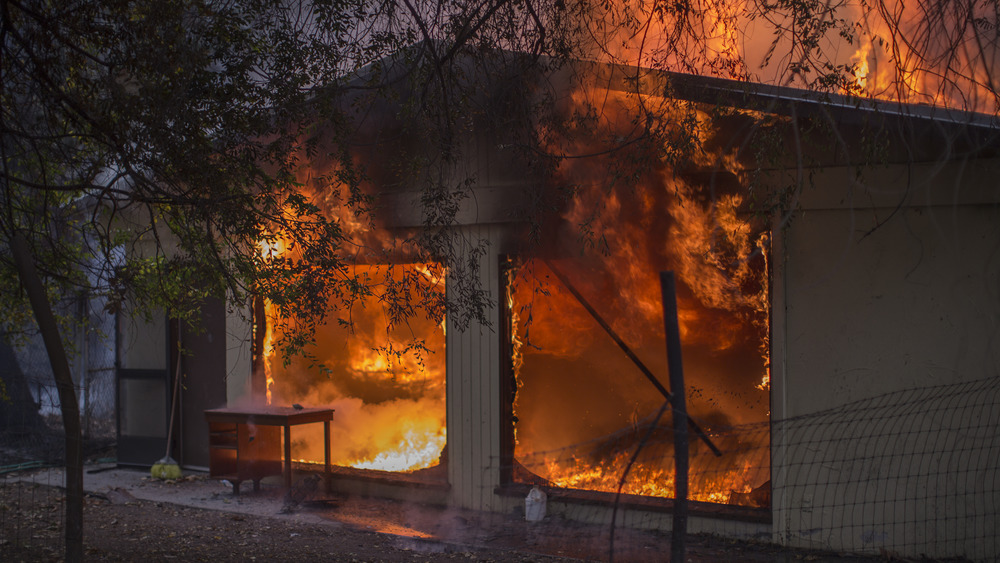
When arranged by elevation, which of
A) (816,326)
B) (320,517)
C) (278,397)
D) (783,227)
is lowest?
(320,517)

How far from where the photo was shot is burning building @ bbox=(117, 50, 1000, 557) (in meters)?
6.78

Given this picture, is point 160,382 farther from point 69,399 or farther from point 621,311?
point 621,311

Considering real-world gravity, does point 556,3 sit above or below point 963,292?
above

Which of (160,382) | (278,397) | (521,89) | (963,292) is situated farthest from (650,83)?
(160,382)

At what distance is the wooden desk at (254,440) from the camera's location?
30.4 ft

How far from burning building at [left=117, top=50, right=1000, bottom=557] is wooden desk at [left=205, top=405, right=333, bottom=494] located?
0.80m

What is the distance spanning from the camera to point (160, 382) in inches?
450

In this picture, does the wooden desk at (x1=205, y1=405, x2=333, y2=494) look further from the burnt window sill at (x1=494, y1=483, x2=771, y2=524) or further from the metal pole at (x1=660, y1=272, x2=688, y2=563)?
the metal pole at (x1=660, y1=272, x2=688, y2=563)

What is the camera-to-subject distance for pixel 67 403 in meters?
6.04

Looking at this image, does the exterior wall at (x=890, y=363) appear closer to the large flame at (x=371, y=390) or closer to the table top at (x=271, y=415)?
the large flame at (x=371, y=390)

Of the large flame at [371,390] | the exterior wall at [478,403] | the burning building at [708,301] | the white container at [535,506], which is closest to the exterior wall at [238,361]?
the burning building at [708,301]

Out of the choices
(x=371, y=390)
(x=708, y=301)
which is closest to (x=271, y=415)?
(x=371, y=390)

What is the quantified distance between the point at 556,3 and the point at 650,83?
1235 mm

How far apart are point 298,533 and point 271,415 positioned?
1620mm
